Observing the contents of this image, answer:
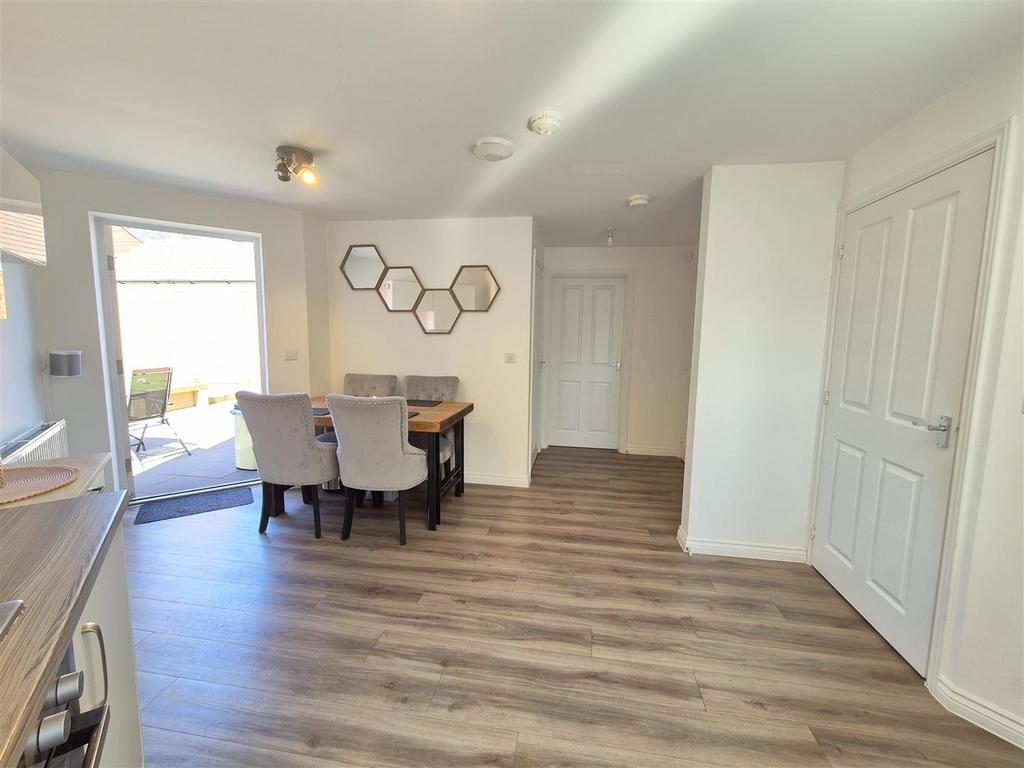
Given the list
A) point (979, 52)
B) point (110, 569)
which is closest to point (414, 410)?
point (110, 569)

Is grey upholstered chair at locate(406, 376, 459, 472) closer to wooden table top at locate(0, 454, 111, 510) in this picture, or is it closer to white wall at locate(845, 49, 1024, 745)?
wooden table top at locate(0, 454, 111, 510)

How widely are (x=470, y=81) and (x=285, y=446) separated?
2.30 metres

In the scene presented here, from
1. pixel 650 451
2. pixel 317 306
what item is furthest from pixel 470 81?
pixel 650 451

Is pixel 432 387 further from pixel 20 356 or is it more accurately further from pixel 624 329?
pixel 20 356

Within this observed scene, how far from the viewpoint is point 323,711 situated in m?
1.42

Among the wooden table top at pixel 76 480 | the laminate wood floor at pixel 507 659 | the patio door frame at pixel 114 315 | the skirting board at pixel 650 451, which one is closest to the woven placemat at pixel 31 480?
the wooden table top at pixel 76 480

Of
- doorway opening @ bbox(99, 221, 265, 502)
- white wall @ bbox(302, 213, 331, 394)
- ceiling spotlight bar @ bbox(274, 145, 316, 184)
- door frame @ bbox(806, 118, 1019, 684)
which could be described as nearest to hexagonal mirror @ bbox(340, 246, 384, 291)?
white wall @ bbox(302, 213, 331, 394)

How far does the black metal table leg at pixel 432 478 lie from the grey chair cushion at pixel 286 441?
2.06 ft

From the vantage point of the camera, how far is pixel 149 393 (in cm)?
375

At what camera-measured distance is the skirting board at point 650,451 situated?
454 centimetres

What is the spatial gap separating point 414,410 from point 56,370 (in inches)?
84.7

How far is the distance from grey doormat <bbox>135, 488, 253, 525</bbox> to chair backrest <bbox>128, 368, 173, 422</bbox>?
1.05 meters

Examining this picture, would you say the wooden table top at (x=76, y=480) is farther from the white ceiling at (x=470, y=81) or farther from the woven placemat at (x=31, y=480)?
the white ceiling at (x=470, y=81)

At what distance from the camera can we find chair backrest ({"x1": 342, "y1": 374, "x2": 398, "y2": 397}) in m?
3.51
